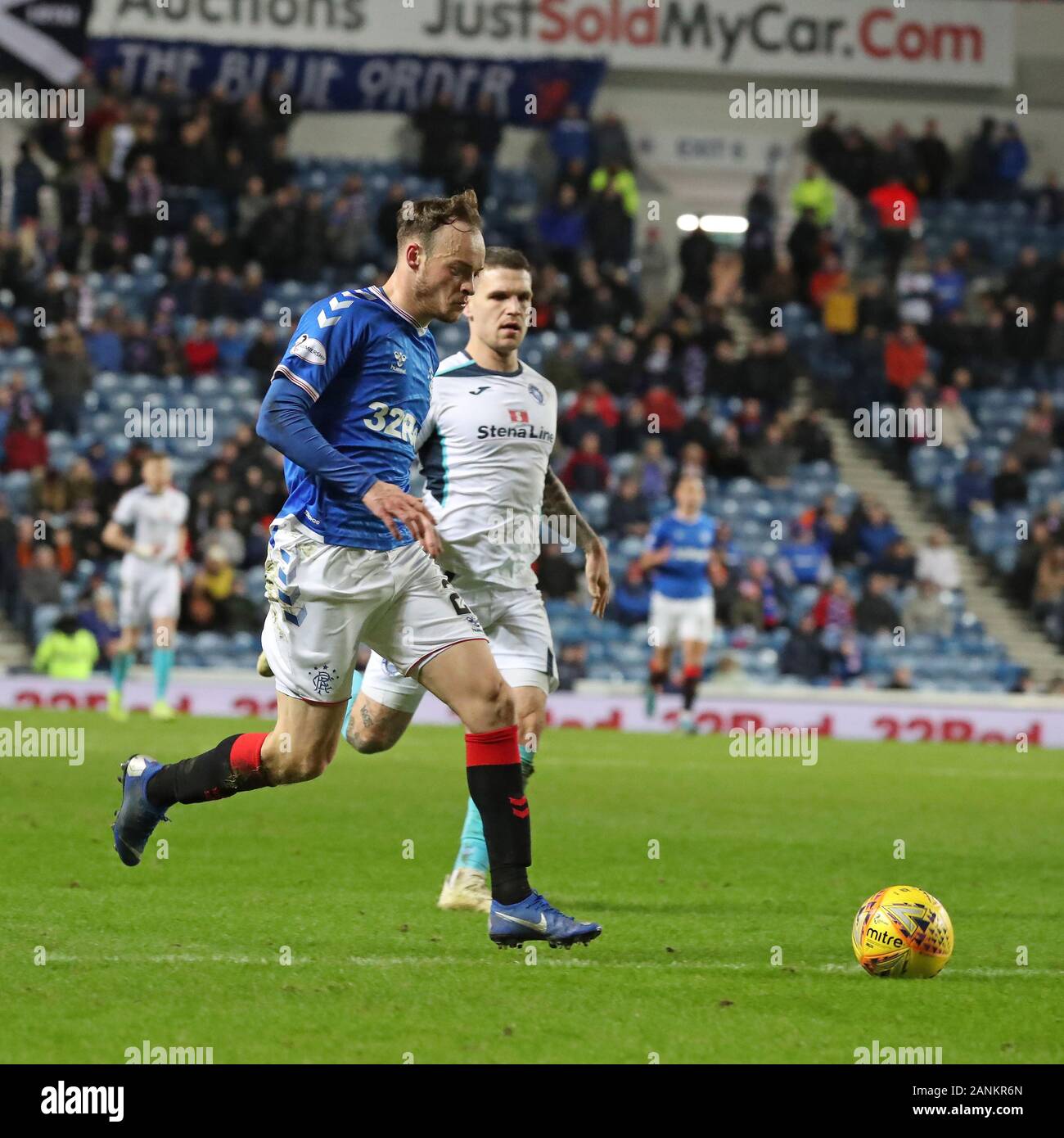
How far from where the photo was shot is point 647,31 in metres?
30.5

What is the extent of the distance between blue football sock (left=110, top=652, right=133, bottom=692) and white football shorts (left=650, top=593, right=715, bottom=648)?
5.13 meters

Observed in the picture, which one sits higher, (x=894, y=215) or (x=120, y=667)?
(x=894, y=215)

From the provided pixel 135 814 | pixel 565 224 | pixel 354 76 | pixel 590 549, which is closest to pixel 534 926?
pixel 135 814

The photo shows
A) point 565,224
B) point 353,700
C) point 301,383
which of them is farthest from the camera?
point 565,224

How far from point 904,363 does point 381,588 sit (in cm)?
2088

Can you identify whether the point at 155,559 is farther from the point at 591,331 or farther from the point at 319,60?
the point at 319,60

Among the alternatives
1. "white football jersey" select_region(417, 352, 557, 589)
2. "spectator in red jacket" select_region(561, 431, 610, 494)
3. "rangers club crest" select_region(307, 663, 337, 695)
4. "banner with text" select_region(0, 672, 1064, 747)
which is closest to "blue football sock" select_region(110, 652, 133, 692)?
"banner with text" select_region(0, 672, 1064, 747)

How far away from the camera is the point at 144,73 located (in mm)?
28500

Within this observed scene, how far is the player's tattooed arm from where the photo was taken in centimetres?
818

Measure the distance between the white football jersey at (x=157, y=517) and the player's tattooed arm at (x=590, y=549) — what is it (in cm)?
944

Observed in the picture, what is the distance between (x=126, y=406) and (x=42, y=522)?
284 centimetres

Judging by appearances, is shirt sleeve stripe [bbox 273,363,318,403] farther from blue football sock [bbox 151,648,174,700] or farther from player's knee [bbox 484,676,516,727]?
blue football sock [bbox 151,648,174,700]
